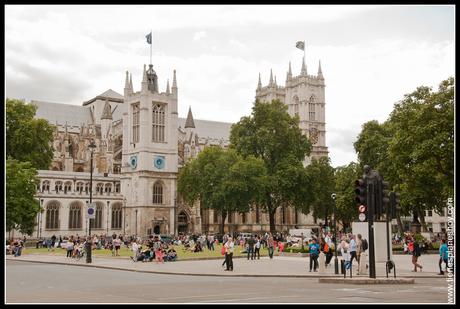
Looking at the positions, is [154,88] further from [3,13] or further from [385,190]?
[3,13]

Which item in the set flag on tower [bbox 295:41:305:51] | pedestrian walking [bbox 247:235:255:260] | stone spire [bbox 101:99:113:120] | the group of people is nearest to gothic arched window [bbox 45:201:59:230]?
stone spire [bbox 101:99:113:120]

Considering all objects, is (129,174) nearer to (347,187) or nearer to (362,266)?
(347,187)

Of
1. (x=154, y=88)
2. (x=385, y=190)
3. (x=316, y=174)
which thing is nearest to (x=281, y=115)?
(x=316, y=174)

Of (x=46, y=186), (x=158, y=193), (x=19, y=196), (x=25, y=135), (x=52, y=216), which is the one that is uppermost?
(x=25, y=135)

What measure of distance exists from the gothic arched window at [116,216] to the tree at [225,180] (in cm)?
963

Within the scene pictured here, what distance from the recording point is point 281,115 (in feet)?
230

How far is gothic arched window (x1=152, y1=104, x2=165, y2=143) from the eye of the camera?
262ft

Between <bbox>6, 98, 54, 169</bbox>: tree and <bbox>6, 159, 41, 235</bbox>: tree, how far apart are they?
1777 centimetres

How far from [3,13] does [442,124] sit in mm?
27600

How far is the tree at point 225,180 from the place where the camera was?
64250 mm

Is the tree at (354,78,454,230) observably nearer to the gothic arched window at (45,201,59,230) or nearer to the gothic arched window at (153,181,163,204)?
the gothic arched window at (153,181,163,204)

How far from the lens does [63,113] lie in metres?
97.9

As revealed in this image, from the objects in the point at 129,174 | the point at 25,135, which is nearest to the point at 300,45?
the point at 129,174

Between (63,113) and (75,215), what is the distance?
30.9 m
